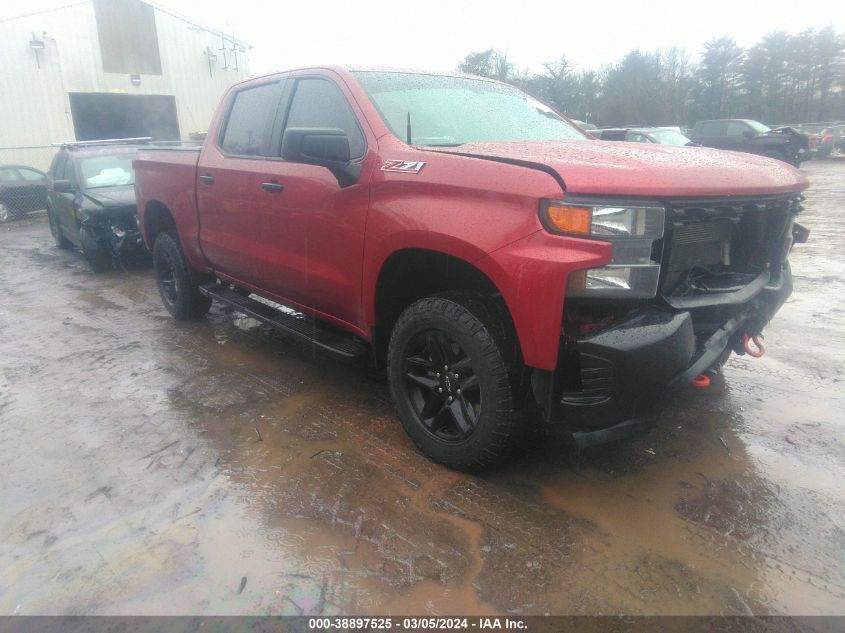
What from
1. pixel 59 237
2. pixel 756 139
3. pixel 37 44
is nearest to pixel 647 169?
pixel 59 237

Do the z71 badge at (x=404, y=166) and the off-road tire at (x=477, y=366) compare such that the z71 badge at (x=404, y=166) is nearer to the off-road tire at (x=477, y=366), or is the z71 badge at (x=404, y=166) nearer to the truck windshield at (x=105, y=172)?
the off-road tire at (x=477, y=366)

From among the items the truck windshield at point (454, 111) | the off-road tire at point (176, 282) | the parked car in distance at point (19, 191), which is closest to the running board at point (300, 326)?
the off-road tire at point (176, 282)

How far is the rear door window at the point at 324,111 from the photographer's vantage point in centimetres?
323

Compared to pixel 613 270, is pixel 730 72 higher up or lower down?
higher up

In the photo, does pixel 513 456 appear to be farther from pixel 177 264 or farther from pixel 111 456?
pixel 177 264

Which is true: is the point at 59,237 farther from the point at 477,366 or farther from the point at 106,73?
the point at 106,73

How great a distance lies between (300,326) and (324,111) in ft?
4.37

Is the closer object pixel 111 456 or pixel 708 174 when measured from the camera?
pixel 708 174

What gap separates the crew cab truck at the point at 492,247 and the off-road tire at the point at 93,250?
15.8ft

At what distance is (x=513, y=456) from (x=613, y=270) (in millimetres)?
1096

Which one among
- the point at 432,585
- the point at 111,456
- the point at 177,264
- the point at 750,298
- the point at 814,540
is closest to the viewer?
the point at 432,585

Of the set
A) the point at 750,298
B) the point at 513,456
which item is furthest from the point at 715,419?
the point at 513,456

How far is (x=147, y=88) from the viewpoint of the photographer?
64.4 ft

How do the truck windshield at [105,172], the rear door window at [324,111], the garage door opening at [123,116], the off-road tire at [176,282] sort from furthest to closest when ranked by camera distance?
the garage door opening at [123,116]
the truck windshield at [105,172]
the off-road tire at [176,282]
the rear door window at [324,111]
